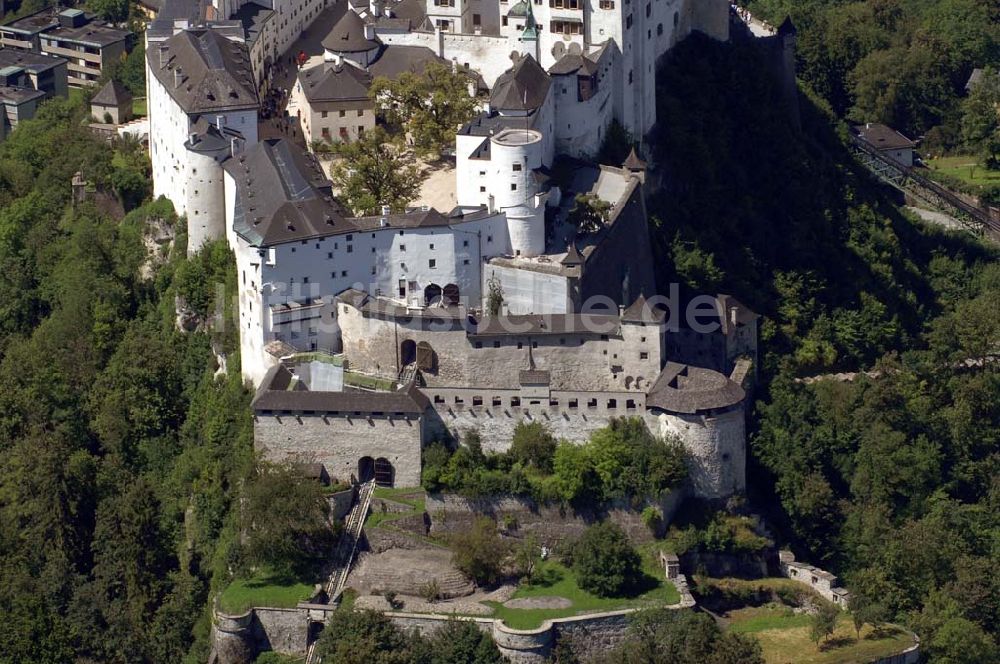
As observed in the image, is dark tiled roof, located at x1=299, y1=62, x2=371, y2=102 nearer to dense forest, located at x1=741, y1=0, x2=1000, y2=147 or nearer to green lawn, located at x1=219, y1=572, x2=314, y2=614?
green lawn, located at x1=219, y1=572, x2=314, y2=614

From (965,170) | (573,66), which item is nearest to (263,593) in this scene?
(573,66)

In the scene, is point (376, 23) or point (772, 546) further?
point (376, 23)

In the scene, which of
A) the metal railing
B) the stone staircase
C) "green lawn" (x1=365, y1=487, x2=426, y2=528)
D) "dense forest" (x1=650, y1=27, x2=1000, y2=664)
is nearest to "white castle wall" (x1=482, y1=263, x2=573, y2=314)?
"green lawn" (x1=365, y1=487, x2=426, y2=528)

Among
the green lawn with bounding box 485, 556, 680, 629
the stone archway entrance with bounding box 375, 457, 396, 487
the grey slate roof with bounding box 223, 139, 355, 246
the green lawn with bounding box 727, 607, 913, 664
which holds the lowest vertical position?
the green lawn with bounding box 727, 607, 913, 664

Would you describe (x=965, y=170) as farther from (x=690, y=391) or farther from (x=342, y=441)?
(x=342, y=441)

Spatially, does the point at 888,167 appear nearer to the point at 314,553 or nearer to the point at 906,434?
the point at 906,434

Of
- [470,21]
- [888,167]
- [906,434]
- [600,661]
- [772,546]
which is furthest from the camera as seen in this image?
[888,167]

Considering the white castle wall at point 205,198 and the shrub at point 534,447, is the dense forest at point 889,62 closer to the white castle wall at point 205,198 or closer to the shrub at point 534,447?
the white castle wall at point 205,198

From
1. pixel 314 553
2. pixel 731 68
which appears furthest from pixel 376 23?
pixel 314 553
